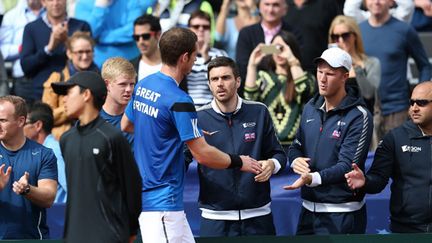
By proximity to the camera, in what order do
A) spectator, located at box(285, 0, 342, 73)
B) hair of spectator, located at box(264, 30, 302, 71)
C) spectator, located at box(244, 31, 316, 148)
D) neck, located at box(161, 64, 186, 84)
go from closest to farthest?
neck, located at box(161, 64, 186, 84), spectator, located at box(244, 31, 316, 148), hair of spectator, located at box(264, 30, 302, 71), spectator, located at box(285, 0, 342, 73)

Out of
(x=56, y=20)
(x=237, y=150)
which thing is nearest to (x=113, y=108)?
(x=237, y=150)

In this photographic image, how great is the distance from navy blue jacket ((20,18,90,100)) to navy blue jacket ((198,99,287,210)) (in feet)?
12.9

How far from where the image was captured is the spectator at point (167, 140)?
290 inches

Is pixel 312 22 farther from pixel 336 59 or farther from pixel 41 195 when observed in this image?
pixel 41 195

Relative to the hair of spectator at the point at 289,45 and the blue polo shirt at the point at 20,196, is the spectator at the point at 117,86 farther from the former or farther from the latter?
the hair of spectator at the point at 289,45

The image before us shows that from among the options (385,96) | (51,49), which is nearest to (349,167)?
(385,96)

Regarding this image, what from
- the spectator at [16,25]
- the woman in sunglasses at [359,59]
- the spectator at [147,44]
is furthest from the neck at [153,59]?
the spectator at [16,25]

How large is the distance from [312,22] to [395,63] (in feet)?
3.48

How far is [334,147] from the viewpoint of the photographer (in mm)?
8453

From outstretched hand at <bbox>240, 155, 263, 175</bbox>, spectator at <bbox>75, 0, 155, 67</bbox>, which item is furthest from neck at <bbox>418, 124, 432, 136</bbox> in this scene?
spectator at <bbox>75, 0, 155, 67</bbox>

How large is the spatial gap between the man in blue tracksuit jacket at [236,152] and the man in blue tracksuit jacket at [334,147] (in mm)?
304

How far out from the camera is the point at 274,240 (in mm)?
8102

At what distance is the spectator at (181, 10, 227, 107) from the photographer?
11188 millimetres

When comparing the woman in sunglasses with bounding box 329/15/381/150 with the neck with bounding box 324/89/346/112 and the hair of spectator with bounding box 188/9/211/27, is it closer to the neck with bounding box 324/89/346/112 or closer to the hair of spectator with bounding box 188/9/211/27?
the hair of spectator with bounding box 188/9/211/27
